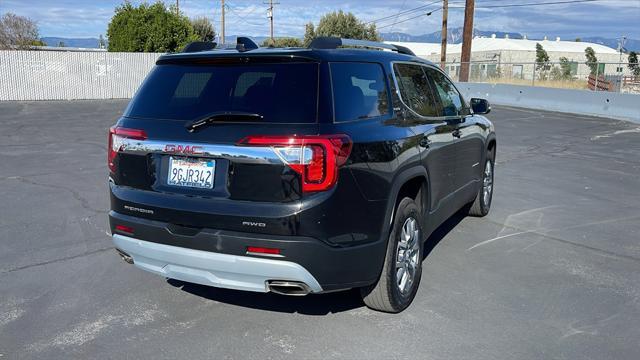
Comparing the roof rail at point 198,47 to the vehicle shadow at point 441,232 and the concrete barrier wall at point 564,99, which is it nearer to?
the vehicle shadow at point 441,232

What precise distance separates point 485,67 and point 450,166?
30.6 m

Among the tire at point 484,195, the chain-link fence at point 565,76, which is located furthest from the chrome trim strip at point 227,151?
the chain-link fence at point 565,76

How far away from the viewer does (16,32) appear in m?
45.4

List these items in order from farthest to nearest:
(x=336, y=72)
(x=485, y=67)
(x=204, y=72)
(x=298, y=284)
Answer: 1. (x=485, y=67)
2. (x=204, y=72)
3. (x=336, y=72)
4. (x=298, y=284)

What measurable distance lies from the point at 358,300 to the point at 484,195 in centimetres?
306

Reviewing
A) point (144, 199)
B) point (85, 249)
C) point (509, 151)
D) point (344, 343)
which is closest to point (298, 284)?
point (344, 343)

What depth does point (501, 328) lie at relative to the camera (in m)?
3.93

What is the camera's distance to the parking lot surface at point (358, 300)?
3.66 m

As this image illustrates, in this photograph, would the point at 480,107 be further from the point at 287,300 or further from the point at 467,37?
the point at 467,37

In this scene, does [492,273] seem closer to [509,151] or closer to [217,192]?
[217,192]

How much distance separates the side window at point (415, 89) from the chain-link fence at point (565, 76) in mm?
22255

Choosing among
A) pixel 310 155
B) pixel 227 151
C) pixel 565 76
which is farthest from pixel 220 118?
pixel 565 76

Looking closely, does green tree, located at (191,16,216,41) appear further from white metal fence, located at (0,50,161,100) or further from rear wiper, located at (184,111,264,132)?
rear wiper, located at (184,111,264,132)

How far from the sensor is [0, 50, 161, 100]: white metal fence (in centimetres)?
2606
